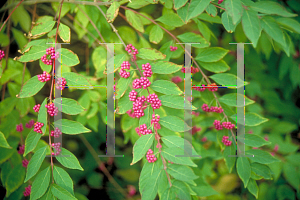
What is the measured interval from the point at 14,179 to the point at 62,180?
382mm

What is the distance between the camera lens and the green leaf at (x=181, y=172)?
31.2 inches

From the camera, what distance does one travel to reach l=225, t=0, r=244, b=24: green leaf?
2.30 ft

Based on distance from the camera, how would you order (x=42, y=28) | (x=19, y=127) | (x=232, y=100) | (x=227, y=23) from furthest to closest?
(x=19, y=127), (x=232, y=100), (x=42, y=28), (x=227, y=23)

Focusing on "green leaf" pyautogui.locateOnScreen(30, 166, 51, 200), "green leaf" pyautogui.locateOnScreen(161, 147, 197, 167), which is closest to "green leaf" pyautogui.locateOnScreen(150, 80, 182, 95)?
"green leaf" pyautogui.locateOnScreen(161, 147, 197, 167)

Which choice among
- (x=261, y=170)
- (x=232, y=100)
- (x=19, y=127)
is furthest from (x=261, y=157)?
(x=19, y=127)

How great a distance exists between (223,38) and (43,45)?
1739 mm

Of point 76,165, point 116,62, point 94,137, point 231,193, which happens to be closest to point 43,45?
point 116,62

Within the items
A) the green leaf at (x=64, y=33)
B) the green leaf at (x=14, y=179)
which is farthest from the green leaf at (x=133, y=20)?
the green leaf at (x=14, y=179)

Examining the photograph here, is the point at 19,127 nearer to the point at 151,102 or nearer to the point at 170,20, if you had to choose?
the point at 151,102

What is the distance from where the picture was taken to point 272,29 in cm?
76

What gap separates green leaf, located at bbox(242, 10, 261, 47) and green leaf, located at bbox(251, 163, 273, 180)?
0.56 m

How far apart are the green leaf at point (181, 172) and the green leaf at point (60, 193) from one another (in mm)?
361

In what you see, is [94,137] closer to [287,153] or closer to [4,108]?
[4,108]

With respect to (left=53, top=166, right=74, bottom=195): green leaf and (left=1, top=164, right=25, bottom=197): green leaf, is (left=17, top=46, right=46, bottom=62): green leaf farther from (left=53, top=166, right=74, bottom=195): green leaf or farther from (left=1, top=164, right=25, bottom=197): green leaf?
(left=1, top=164, right=25, bottom=197): green leaf
